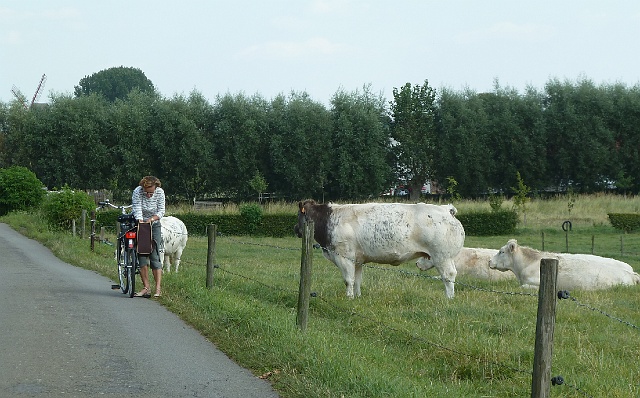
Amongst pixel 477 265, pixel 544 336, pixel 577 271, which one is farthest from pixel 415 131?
pixel 544 336

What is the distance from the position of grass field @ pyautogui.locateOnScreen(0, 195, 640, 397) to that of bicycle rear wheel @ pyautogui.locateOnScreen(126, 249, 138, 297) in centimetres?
61

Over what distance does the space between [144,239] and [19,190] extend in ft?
116

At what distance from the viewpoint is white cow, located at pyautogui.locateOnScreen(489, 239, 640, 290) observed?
66.6 feet

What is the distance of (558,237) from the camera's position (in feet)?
139

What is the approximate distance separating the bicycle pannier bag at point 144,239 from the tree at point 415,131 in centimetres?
5336

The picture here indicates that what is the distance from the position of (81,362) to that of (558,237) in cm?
3603

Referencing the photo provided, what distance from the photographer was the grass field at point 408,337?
27.7 ft

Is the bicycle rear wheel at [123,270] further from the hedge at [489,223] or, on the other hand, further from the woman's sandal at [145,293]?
the hedge at [489,223]

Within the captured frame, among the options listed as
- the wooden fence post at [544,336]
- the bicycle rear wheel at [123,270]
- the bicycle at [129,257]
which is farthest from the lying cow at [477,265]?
the wooden fence post at [544,336]

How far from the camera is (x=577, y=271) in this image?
20.5 meters

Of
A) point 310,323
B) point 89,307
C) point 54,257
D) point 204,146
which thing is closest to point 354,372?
point 310,323

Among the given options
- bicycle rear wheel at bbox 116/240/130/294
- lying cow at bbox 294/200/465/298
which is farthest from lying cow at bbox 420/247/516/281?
bicycle rear wheel at bbox 116/240/130/294

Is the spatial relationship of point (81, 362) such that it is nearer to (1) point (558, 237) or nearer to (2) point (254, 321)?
(2) point (254, 321)

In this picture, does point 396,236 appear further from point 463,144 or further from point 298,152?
point 463,144
